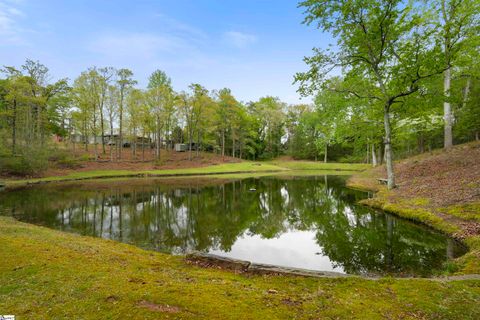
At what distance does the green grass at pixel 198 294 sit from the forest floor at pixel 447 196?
116 inches

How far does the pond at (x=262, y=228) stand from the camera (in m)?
8.28

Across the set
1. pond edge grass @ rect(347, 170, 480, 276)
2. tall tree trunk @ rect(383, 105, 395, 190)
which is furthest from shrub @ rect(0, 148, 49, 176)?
tall tree trunk @ rect(383, 105, 395, 190)

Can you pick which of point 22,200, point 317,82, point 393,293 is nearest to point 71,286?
point 393,293

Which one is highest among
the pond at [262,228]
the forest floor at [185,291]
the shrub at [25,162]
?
the shrub at [25,162]

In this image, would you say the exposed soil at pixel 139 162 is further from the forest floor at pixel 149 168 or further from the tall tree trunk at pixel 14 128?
the tall tree trunk at pixel 14 128

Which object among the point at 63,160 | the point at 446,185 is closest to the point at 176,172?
the point at 63,160

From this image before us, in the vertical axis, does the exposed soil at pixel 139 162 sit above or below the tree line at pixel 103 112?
below

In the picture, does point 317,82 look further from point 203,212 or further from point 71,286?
point 71,286

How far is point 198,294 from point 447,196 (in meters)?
14.4

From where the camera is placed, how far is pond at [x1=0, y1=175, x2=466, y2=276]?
8281 mm

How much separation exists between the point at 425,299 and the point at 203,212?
12.6m

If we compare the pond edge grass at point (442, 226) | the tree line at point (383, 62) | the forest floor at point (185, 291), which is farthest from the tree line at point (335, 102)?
the forest floor at point (185, 291)

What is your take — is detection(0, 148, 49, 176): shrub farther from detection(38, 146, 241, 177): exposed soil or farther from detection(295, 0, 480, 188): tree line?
detection(295, 0, 480, 188): tree line

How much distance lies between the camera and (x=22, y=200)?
61.4 ft
